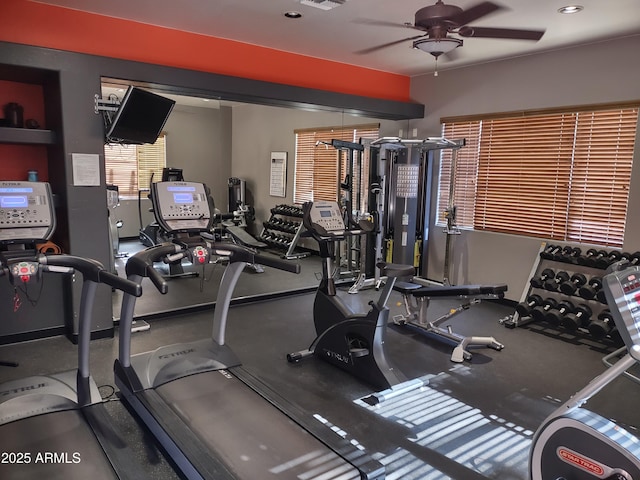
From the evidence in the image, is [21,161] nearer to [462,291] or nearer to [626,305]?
[462,291]

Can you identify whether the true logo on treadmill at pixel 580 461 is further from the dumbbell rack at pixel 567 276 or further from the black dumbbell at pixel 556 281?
the black dumbbell at pixel 556 281

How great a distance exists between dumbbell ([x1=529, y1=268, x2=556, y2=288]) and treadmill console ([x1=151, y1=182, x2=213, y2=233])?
3105 mm

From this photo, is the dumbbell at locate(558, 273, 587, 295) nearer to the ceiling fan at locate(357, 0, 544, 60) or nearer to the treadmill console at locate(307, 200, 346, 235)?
the treadmill console at locate(307, 200, 346, 235)

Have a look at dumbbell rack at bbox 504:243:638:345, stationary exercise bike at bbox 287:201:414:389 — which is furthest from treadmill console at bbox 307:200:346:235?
Answer: dumbbell rack at bbox 504:243:638:345

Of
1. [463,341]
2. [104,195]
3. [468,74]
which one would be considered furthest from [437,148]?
[104,195]

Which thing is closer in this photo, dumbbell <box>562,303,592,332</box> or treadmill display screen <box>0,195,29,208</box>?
treadmill display screen <box>0,195,29,208</box>

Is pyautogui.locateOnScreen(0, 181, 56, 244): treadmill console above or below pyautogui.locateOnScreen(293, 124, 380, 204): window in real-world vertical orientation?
below

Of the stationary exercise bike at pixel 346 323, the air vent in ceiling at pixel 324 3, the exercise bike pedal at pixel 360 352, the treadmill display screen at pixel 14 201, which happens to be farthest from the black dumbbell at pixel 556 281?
the treadmill display screen at pixel 14 201

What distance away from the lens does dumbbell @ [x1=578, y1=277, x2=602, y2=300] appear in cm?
405

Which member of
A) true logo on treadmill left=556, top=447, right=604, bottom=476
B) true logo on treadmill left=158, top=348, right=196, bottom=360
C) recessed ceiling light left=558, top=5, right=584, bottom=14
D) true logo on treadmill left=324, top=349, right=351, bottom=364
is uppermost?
recessed ceiling light left=558, top=5, right=584, bottom=14

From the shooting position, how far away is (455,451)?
2469mm

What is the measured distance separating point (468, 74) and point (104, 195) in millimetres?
4112

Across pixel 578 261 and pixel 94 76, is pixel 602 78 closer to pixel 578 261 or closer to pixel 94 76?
pixel 578 261

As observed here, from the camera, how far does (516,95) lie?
4.93m
